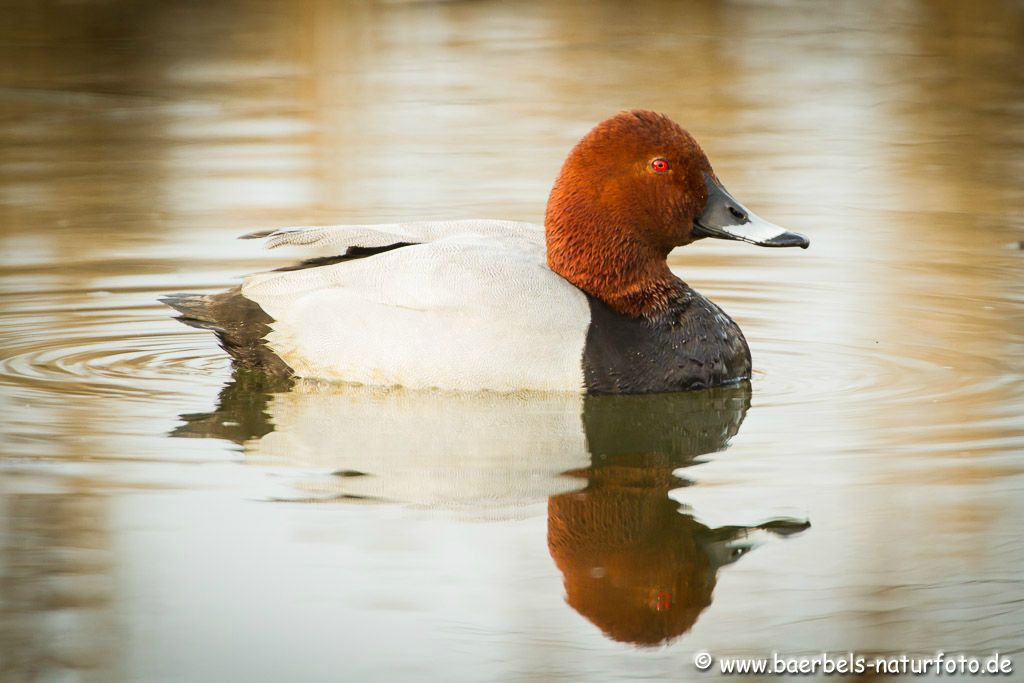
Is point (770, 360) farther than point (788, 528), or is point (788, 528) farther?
point (770, 360)

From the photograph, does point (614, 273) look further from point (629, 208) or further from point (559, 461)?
point (559, 461)

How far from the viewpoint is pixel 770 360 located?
7152mm

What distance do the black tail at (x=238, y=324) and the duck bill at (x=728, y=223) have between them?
184cm

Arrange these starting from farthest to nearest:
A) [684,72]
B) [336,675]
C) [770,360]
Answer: [684,72]
[770,360]
[336,675]

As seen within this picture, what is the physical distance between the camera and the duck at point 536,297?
21.0ft

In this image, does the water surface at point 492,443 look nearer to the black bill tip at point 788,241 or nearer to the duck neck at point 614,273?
the duck neck at point 614,273

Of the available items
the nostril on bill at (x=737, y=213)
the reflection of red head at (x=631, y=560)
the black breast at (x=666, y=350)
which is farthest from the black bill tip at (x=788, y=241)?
the reflection of red head at (x=631, y=560)

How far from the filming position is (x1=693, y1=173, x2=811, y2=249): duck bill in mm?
6711

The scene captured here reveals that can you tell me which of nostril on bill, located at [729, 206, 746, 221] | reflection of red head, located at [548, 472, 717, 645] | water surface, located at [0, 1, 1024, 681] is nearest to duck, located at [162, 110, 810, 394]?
nostril on bill, located at [729, 206, 746, 221]

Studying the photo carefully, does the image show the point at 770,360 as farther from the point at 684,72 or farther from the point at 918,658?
the point at 684,72

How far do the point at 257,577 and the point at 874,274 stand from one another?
196 inches

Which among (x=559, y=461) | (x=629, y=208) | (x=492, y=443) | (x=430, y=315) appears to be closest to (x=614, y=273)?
(x=629, y=208)

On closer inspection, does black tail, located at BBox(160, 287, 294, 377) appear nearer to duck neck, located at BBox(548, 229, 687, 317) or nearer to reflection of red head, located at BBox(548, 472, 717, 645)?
duck neck, located at BBox(548, 229, 687, 317)

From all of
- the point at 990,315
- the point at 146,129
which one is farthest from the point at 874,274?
the point at 146,129
